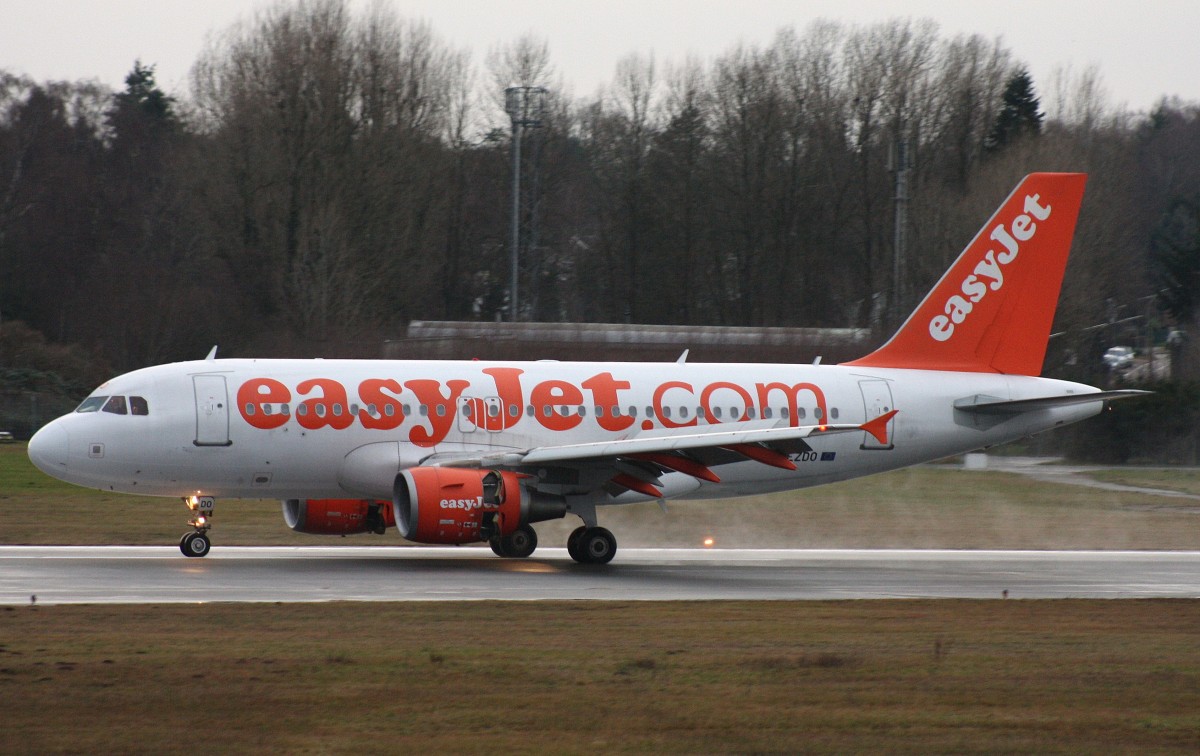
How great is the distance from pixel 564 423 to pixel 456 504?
3624 mm

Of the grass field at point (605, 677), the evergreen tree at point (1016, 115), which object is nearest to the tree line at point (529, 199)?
the evergreen tree at point (1016, 115)

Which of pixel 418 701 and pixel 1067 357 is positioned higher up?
pixel 1067 357

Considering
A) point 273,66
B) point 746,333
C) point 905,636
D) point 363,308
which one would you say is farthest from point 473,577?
point 273,66

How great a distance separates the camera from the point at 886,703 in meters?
12.1

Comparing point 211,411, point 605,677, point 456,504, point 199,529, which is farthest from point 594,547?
point 605,677

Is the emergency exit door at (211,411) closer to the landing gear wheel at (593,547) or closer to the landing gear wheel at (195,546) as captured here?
the landing gear wheel at (195,546)

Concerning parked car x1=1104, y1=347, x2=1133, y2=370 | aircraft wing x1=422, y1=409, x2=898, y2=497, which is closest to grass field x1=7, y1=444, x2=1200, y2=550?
aircraft wing x1=422, y1=409, x2=898, y2=497

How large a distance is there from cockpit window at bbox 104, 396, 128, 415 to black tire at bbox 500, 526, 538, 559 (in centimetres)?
644

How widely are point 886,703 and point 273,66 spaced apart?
168 ft

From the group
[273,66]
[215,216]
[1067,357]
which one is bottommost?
[1067,357]

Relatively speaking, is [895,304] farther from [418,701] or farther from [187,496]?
[418,701]

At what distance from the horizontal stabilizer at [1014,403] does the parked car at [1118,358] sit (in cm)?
3203

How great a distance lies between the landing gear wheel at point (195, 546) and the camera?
24.2 m

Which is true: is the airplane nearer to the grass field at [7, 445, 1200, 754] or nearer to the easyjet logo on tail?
the easyjet logo on tail
